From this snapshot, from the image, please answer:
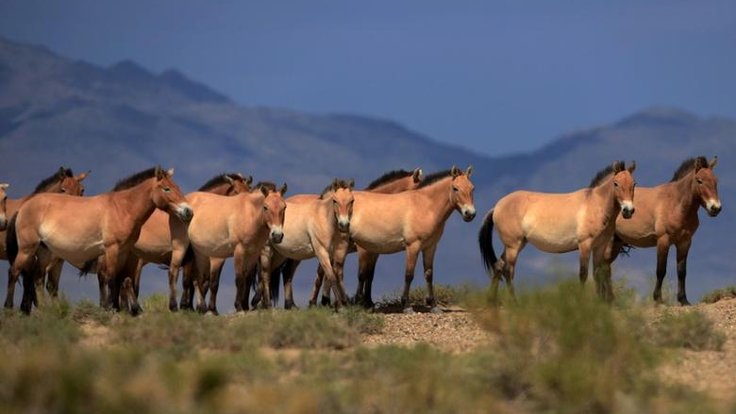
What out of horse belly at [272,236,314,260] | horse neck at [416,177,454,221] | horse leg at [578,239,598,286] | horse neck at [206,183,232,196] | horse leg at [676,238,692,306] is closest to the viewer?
horse leg at [578,239,598,286]

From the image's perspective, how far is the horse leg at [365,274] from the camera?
24328 mm

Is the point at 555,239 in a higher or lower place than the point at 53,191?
lower

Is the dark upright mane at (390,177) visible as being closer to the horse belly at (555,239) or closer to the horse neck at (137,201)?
the horse belly at (555,239)

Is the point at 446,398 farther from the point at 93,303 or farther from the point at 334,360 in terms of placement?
the point at 93,303

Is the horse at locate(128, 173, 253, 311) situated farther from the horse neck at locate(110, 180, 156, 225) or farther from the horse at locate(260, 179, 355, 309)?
the horse at locate(260, 179, 355, 309)

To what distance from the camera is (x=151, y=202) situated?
830 inches

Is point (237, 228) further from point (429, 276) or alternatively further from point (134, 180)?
point (429, 276)

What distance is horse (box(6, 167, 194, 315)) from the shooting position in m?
20.8

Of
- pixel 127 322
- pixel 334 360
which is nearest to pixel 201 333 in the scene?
pixel 127 322

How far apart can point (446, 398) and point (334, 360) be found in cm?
262

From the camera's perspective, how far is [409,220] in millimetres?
23281

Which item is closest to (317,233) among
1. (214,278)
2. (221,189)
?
(214,278)

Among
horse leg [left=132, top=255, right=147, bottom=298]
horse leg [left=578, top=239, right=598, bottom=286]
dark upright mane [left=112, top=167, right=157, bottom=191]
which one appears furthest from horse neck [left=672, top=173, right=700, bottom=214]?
horse leg [left=132, top=255, right=147, bottom=298]

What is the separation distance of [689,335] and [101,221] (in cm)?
942
